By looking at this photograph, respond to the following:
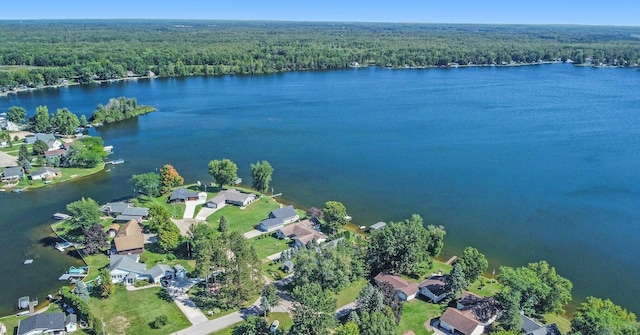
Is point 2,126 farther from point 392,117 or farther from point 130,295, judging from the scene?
→ point 392,117

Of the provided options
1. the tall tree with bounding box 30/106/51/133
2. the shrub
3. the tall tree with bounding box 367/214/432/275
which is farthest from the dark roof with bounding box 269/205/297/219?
the tall tree with bounding box 30/106/51/133

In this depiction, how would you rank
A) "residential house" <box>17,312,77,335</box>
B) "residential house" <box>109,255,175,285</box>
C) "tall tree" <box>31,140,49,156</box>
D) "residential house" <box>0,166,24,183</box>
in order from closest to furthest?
"residential house" <box>17,312,77,335</box> < "residential house" <box>109,255,175,285</box> < "residential house" <box>0,166,24,183</box> < "tall tree" <box>31,140,49,156</box>

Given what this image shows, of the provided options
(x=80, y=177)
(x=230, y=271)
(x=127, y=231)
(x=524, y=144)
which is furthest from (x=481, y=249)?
(x=80, y=177)

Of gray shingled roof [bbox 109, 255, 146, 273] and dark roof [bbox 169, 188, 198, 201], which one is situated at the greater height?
dark roof [bbox 169, 188, 198, 201]

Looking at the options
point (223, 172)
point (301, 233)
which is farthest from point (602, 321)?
point (223, 172)

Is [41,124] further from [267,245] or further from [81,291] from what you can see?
[267,245]

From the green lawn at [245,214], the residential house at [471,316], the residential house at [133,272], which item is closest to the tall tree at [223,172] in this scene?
the green lawn at [245,214]

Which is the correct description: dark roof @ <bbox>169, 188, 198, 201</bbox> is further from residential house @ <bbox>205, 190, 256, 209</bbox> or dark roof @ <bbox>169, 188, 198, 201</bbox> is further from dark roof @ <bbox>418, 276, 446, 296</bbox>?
dark roof @ <bbox>418, 276, 446, 296</bbox>
